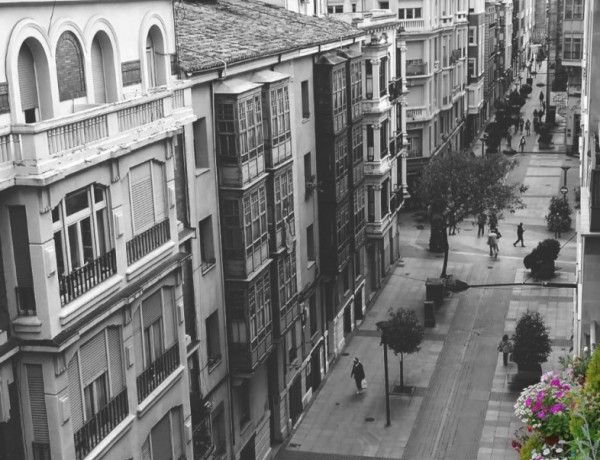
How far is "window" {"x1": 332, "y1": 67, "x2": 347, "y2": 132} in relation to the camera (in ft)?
145

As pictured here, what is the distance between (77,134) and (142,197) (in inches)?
149

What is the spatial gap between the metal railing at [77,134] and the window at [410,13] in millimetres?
59676

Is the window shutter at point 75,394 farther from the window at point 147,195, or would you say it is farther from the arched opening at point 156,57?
the arched opening at point 156,57

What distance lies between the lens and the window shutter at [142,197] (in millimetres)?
23484

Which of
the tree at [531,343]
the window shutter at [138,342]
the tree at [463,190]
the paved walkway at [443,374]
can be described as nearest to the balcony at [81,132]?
the window shutter at [138,342]

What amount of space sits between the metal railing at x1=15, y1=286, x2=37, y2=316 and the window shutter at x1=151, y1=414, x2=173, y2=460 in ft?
21.1

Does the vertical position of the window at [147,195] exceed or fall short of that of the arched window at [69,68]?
it falls short

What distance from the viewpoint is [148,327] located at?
24359mm

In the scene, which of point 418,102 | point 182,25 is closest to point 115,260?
point 182,25

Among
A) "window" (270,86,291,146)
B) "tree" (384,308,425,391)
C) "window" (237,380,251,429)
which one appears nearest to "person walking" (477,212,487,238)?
"tree" (384,308,425,391)

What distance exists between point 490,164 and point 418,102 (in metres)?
21.0

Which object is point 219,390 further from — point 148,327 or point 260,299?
point 148,327

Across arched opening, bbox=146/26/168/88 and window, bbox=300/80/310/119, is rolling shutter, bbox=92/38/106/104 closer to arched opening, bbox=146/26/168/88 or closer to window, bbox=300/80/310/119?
arched opening, bbox=146/26/168/88

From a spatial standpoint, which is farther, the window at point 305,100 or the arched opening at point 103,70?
the window at point 305,100
